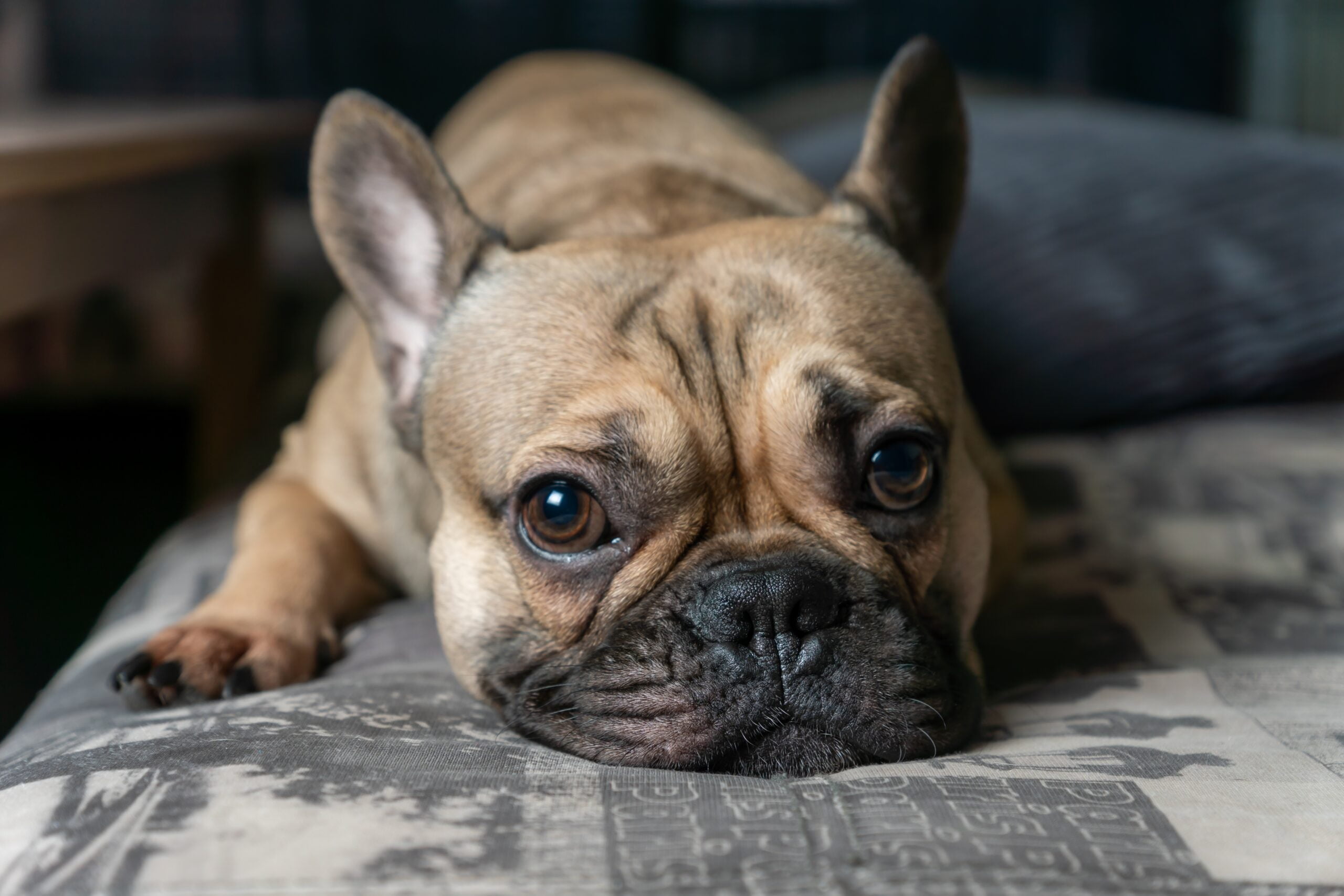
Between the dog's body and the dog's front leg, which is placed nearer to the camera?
the dog's body

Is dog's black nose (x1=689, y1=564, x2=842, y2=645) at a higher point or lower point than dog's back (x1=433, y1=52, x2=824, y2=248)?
lower

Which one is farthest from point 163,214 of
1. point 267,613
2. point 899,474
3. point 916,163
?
point 899,474

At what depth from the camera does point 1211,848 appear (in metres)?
0.97

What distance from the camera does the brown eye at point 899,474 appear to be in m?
1.45

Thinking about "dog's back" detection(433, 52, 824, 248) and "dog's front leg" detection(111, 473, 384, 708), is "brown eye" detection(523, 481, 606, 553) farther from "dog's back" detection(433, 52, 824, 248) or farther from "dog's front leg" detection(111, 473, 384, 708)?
"dog's back" detection(433, 52, 824, 248)

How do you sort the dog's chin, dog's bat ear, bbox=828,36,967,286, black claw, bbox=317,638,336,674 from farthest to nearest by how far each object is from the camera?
dog's bat ear, bbox=828,36,967,286
black claw, bbox=317,638,336,674
the dog's chin

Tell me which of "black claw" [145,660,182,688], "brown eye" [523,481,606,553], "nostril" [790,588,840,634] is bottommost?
Answer: "black claw" [145,660,182,688]

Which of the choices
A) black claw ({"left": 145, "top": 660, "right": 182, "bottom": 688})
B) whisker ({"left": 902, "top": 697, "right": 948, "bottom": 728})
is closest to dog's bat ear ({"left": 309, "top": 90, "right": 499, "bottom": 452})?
black claw ({"left": 145, "top": 660, "right": 182, "bottom": 688})

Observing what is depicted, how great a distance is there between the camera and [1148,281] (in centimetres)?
270

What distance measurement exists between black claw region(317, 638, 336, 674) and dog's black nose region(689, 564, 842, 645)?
0.63 meters

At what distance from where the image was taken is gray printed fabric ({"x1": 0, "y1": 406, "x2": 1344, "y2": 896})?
35.6 inches

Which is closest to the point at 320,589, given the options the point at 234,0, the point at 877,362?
the point at 877,362

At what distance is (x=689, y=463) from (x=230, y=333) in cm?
274

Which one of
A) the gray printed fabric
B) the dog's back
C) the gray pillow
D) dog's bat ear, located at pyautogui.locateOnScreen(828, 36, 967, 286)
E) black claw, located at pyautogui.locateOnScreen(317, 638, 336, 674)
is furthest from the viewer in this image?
the gray pillow
